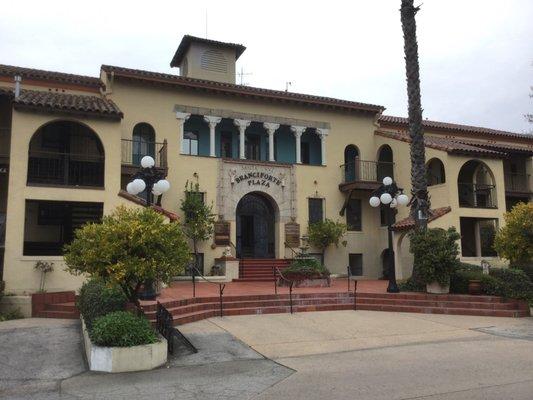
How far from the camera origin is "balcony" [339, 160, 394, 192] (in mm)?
23375

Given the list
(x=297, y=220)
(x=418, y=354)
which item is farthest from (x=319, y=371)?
(x=297, y=220)

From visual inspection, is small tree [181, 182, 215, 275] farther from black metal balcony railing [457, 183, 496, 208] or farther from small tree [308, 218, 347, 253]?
black metal balcony railing [457, 183, 496, 208]

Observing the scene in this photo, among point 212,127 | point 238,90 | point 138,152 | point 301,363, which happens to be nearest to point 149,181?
point 301,363

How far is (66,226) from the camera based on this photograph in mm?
18891

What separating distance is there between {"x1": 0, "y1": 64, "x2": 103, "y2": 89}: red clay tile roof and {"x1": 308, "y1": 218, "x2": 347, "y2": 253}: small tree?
1080 centimetres

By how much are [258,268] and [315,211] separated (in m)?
4.05

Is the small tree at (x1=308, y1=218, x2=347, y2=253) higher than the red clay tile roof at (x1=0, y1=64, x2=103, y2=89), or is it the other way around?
the red clay tile roof at (x1=0, y1=64, x2=103, y2=89)

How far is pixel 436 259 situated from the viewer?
1541cm

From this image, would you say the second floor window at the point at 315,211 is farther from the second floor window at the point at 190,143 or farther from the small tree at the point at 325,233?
the second floor window at the point at 190,143

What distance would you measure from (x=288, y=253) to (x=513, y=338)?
12.8 m

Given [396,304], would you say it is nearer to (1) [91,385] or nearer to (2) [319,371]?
Answer: (2) [319,371]

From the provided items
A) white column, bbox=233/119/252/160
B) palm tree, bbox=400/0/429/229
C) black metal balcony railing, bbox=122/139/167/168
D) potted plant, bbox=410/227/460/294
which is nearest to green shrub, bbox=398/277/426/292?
potted plant, bbox=410/227/460/294

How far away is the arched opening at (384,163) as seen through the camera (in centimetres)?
2489

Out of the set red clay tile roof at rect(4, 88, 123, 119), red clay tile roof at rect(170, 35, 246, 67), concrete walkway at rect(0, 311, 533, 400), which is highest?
red clay tile roof at rect(170, 35, 246, 67)
